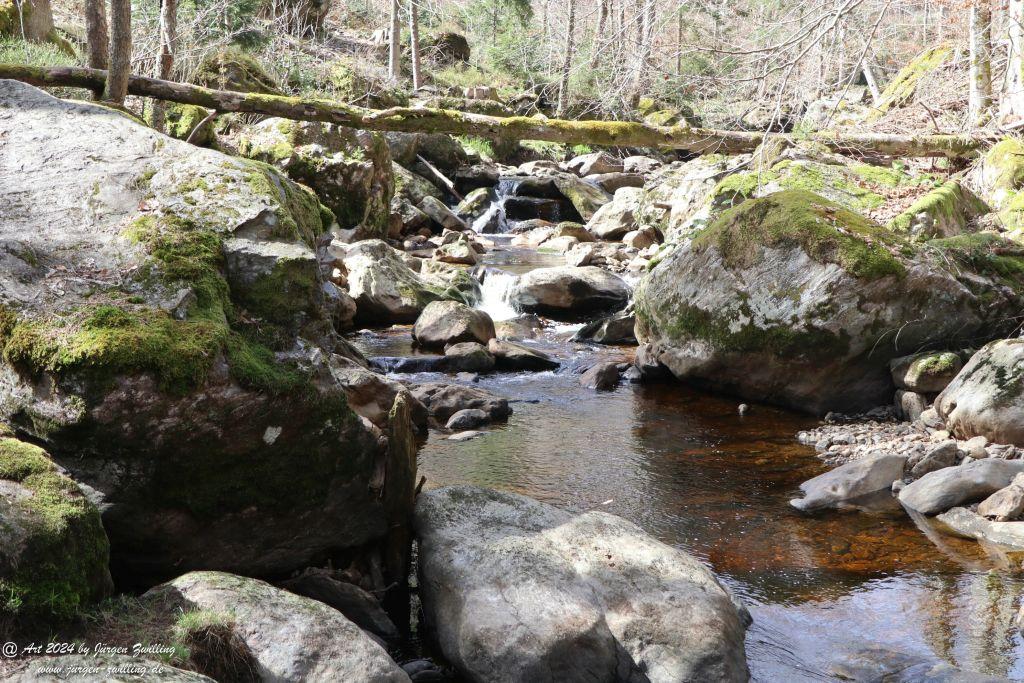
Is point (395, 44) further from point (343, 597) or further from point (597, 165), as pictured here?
point (343, 597)

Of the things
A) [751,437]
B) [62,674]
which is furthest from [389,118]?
[62,674]

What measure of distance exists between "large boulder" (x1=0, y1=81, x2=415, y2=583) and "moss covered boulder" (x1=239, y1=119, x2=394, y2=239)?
9.84 metres

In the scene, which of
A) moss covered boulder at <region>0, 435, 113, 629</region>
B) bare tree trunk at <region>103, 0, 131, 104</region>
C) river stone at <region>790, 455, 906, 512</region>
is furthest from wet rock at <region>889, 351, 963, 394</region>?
bare tree trunk at <region>103, 0, 131, 104</region>

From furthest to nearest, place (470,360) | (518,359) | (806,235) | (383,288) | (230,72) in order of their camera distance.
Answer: (230,72), (383,288), (518,359), (470,360), (806,235)

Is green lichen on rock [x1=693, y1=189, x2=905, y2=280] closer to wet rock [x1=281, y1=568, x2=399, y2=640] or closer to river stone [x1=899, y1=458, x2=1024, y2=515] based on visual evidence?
river stone [x1=899, y1=458, x2=1024, y2=515]

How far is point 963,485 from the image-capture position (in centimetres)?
581

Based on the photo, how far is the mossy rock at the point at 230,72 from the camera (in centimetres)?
1513

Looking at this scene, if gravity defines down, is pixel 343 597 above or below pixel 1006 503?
below

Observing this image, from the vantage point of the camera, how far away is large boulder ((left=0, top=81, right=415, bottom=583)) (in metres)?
3.49

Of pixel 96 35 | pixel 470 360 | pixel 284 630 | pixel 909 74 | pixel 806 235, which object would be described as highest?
pixel 909 74

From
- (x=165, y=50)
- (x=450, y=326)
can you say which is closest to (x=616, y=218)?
(x=450, y=326)

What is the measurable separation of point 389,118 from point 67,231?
5.86 m

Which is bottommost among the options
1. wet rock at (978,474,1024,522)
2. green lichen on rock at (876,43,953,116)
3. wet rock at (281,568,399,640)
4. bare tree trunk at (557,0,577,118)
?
wet rock at (281,568,399,640)

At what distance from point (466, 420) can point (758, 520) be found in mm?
3029
